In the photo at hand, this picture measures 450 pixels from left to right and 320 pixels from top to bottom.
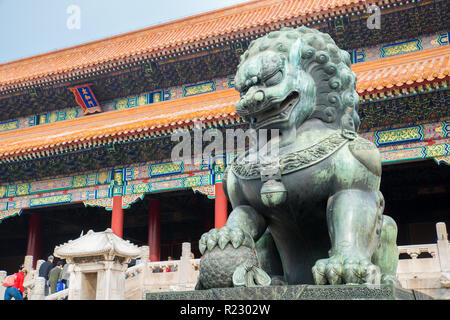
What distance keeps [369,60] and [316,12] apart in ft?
6.35

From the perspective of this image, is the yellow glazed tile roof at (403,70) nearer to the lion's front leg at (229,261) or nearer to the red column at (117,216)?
the red column at (117,216)

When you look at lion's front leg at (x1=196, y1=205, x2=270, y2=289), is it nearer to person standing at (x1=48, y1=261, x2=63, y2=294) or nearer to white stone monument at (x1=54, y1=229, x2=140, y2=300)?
white stone monument at (x1=54, y1=229, x2=140, y2=300)

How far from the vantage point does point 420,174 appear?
12711 millimetres

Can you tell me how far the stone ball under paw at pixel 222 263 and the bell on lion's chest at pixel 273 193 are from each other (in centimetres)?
26

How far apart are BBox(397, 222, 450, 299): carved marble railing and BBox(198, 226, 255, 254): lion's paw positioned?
609 cm

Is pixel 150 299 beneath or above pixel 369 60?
beneath

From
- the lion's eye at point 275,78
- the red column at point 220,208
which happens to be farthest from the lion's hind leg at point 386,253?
the red column at point 220,208

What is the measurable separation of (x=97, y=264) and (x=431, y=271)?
512 cm

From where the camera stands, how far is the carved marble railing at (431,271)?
7.54m

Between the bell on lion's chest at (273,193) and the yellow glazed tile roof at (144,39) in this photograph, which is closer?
the bell on lion's chest at (273,193)

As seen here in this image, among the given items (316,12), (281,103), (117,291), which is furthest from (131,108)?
(281,103)

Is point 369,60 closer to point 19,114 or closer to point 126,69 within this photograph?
point 126,69
